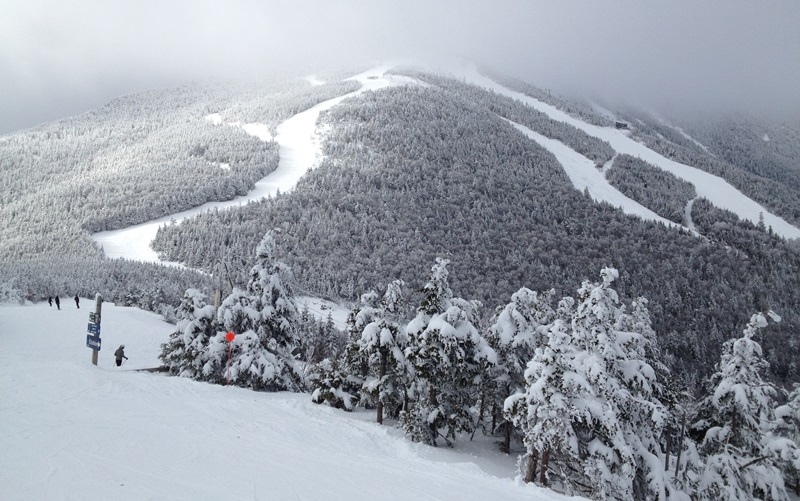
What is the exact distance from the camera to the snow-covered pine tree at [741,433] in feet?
57.6

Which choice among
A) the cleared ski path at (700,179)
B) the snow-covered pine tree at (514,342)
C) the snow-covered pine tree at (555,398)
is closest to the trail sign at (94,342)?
the snow-covered pine tree at (514,342)

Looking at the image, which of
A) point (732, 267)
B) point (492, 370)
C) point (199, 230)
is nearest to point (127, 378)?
point (492, 370)

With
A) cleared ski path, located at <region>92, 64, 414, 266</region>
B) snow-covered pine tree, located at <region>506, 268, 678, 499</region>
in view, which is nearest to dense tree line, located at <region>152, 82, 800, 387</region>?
cleared ski path, located at <region>92, 64, 414, 266</region>

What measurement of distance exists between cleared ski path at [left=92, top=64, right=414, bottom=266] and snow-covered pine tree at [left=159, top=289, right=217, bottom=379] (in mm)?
55081

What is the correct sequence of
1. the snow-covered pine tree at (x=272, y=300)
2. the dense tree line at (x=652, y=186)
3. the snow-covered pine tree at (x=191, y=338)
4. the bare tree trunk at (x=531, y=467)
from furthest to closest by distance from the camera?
the dense tree line at (x=652, y=186), the snow-covered pine tree at (x=191, y=338), the snow-covered pine tree at (x=272, y=300), the bare tree trunk at (x=531, y=467)

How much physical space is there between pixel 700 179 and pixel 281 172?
12542 centimetres

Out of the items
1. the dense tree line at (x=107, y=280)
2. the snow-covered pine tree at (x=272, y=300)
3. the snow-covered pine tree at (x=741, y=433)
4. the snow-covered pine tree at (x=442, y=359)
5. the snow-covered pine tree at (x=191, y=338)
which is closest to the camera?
the snow-covered pine tree at (x=442, y=359)

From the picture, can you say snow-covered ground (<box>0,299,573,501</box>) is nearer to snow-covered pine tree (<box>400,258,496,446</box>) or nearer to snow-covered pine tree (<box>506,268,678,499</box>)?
snow-covered pine tree (<box>400,258,496,446</box>)

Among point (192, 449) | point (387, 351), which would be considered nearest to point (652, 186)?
point (387, 351)

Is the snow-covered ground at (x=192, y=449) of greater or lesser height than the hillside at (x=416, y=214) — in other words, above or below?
above

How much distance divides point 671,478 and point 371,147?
99426mm

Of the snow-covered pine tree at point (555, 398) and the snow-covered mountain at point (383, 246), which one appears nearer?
the snow-covered pine tree at point (555, 398)

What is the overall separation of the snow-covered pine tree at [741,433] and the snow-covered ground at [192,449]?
28.6 feet

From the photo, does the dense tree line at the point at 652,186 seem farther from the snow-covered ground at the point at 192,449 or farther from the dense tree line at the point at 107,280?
the snow-covered ground at the point at 192,449
